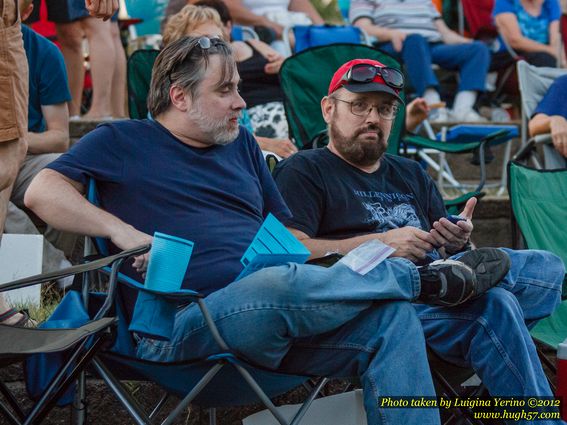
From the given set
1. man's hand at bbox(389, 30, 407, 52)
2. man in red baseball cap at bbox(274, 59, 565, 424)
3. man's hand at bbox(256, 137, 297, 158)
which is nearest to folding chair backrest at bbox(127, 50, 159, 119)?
man's hand at bbox(256, 137, 297, 158)

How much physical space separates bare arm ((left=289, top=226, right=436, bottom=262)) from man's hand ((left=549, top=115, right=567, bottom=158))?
2.13 meters

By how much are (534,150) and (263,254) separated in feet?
10.4

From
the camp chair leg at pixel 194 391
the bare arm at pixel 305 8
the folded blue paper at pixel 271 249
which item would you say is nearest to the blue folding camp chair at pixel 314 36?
the bare arm at pixel 305 8

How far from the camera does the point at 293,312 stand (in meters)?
2.80

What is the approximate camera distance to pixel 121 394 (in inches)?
110

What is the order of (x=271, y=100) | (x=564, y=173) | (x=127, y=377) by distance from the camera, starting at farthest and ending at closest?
(x=271, y=100) < (x=564, y=173) < (x=127, y=377)

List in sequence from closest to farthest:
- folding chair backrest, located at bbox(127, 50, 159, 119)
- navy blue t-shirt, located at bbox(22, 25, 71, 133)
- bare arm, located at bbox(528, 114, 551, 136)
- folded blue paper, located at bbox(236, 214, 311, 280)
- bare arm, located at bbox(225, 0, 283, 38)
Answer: folded blue paper, located at bbox(236, 214, 311, 280), navy blue t-shirt, located at bbox(22, 25, 71, 133), folding chair backrest, located at bbox(127, 50, 159, 119), bare arm, located at bbox(528, 114, 551, 136), bare arm, located at bbox(225, 0, 283, 38)

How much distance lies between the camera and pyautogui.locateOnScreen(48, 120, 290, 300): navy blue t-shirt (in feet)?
10.3

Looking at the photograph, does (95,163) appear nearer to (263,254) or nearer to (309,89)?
(263,254)

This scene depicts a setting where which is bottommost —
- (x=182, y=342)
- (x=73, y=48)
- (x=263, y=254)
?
(x=73, y=48)

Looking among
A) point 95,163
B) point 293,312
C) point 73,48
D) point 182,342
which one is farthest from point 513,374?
point 73,48

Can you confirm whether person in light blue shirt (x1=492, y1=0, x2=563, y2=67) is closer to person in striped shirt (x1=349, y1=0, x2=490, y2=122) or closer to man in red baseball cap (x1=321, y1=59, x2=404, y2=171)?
person in striped shirt (x1=349, y1=0, x2=490, y2=122)

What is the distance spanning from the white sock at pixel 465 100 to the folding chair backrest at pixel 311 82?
256 centimetres

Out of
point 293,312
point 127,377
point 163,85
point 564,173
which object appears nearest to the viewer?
point 293,312
